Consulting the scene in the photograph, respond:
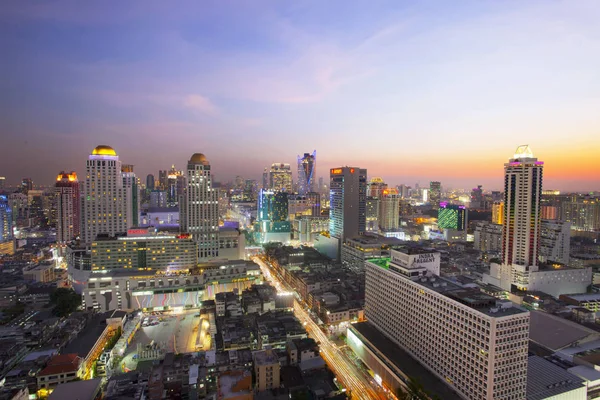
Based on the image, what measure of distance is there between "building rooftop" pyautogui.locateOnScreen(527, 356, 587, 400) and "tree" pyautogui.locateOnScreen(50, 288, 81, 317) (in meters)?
39.9

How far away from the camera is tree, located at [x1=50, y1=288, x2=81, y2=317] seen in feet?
114

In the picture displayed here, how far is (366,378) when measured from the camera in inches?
929

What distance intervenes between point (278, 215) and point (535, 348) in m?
66.9

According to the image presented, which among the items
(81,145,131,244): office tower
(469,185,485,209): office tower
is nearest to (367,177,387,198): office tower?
(469,185,485,209): office tower

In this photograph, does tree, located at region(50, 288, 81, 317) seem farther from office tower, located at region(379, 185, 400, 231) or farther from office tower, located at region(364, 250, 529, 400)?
office tower, located at region(379, 185, 400, 231)

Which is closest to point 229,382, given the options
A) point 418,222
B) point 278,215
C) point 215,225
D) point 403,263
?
point 403,263

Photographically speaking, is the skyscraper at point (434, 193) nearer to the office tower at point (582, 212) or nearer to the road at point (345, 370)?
the office tower at point (582, 212)

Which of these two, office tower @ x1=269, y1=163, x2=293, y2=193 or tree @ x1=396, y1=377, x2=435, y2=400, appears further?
office tower @ x1=269, y1=163, x2=293, y2=193

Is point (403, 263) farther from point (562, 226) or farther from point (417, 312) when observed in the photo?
point (562, 226)

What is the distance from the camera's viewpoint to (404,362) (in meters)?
22.2

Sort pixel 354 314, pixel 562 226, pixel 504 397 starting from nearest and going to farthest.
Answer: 1. pixel 504 397
2. pixel 354 314
3. pixel 562 226

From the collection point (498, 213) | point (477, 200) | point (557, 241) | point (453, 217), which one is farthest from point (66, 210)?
point (477, 200)

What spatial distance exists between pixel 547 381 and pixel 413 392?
8.57 meters

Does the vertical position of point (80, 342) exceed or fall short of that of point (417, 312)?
it falls short
